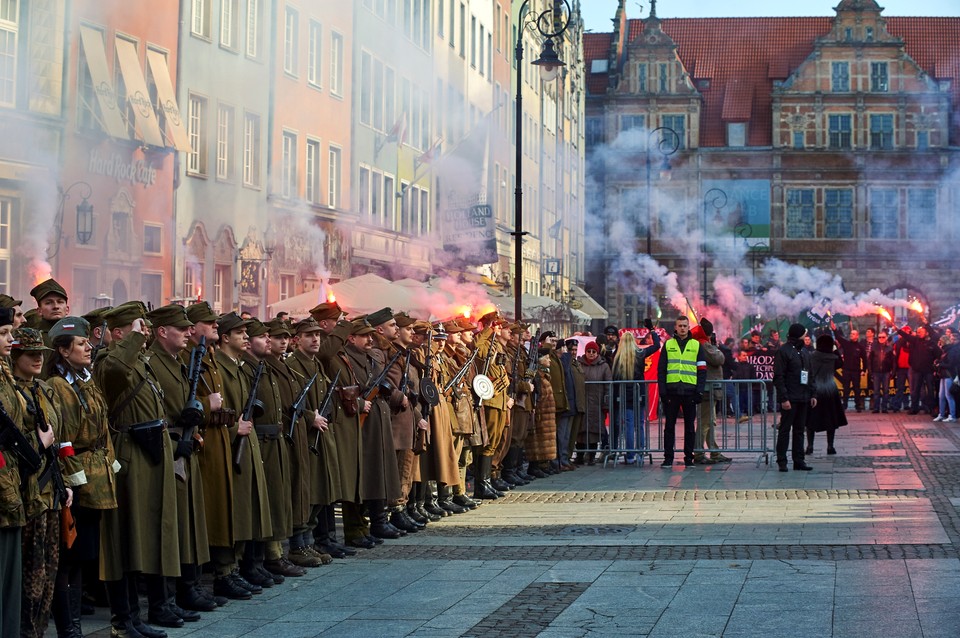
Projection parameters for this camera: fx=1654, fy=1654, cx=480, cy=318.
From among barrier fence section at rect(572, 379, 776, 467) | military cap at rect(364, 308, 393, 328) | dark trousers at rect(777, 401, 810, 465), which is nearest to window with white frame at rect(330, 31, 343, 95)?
barrier fence section at rect(572, 379, 776, 467)

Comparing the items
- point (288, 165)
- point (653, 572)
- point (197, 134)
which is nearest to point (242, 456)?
point (653, 572)

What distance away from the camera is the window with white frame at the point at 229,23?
84.8 feet

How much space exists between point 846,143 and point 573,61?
14.2 m

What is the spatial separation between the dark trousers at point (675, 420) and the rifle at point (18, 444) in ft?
43.4

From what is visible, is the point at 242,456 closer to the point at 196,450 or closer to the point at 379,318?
A: the point at 196,450

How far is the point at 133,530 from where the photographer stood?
9.27 meters

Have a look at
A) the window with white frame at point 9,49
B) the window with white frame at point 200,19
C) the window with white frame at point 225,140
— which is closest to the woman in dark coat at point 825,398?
the window with white frame at point 225,140

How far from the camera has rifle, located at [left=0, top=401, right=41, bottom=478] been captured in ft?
25.5

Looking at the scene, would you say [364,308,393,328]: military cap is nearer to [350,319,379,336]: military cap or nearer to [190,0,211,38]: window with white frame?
[350,319,379,336]: military cap

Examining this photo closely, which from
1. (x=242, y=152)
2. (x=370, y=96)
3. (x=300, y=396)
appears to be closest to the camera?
(x=300, y=396)

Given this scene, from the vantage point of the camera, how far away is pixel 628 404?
2164 cm

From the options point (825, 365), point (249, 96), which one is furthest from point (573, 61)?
point (825, 365)

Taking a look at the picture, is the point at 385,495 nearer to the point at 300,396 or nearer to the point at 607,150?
the point at 300,396

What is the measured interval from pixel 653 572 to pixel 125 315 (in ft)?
12.9
